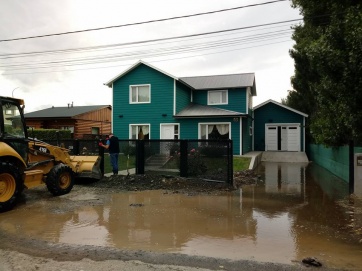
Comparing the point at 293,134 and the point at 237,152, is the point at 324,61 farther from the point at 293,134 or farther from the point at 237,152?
the point at 293,134

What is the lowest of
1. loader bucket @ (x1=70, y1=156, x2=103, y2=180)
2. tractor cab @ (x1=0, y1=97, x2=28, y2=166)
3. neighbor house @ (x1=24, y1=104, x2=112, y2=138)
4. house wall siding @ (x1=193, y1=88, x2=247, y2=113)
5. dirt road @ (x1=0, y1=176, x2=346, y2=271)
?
dirt road @ (x1=0, y1=176, x2=346, y2=271)

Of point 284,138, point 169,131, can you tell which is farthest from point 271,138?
point 169,131

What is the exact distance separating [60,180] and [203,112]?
14598 mm

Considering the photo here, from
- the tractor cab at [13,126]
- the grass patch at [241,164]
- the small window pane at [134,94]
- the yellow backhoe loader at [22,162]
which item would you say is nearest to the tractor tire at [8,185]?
the yellow backhoe loader at [22,162]

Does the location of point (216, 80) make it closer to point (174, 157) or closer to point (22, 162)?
point (174, 157)

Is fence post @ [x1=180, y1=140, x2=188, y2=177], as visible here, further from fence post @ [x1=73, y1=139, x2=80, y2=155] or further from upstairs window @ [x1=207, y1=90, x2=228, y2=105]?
upstairs window @ [x1=207, y1=90, x2=228, y2=105]

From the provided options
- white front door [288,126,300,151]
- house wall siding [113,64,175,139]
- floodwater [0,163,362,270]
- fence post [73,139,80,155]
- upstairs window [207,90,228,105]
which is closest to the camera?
floodwater [0,163,362,270]

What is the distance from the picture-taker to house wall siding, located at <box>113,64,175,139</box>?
2298 cm

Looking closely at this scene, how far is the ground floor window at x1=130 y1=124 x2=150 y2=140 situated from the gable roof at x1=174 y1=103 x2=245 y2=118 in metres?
2.61

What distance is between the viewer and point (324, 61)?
7.60 metres

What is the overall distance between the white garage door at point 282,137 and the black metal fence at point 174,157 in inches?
→ 678

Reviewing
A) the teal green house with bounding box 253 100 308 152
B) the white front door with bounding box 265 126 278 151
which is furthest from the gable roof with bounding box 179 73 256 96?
the white front door with bounding box 265 126 278 151

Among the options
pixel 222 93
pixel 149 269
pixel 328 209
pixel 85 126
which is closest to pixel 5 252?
pixel 149 269

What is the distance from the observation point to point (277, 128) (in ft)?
89.2
